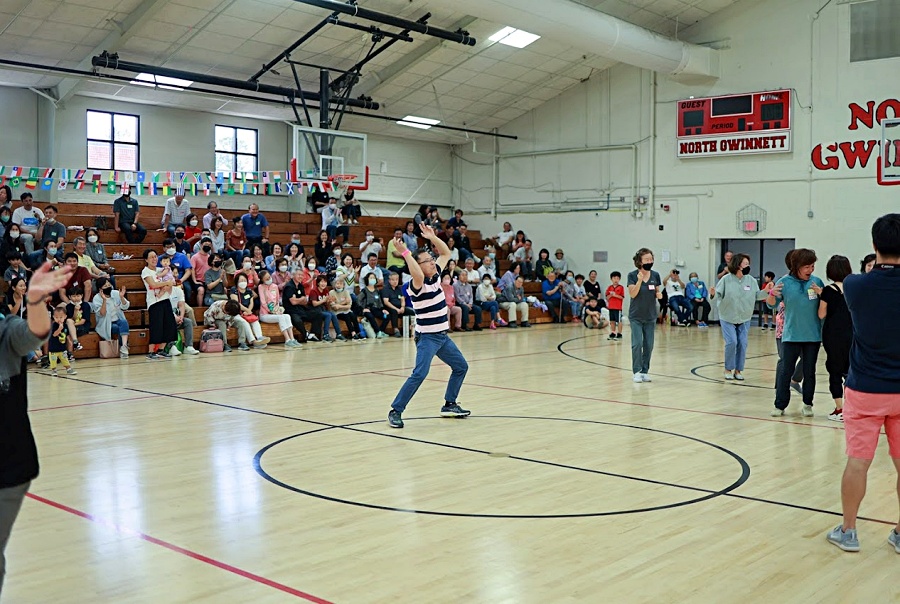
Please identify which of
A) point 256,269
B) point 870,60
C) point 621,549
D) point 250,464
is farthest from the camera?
point 870,60

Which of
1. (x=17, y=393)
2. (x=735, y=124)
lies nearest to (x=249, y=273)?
(x=735, y=124)

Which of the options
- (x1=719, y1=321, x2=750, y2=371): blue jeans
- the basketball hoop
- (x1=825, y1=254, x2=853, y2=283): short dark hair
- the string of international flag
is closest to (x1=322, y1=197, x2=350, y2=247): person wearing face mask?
the string of international flag

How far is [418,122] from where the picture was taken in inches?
952

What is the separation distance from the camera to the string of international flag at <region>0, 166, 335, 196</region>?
18047 mm

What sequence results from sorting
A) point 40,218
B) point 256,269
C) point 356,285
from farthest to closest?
point 356,285 < point 256,269 < point 40,218

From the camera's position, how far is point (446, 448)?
23.9 ft

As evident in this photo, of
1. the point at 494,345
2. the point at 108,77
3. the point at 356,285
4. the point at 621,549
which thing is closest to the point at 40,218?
the point at 108,77

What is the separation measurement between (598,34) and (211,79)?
Result: 8.31m

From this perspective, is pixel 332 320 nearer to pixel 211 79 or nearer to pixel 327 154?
pixel 327 154

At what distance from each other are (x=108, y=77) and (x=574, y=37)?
9.53 meters

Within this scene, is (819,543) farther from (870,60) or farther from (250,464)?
(870,60)

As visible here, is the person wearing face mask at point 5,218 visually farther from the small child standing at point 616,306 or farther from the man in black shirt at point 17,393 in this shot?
the man in black shirt at point 17,393

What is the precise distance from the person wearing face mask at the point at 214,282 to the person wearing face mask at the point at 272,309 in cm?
71

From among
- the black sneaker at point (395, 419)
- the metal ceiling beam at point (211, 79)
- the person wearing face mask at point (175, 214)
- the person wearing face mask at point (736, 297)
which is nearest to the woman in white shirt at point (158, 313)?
the person wearing face mask at point (175, 214)
